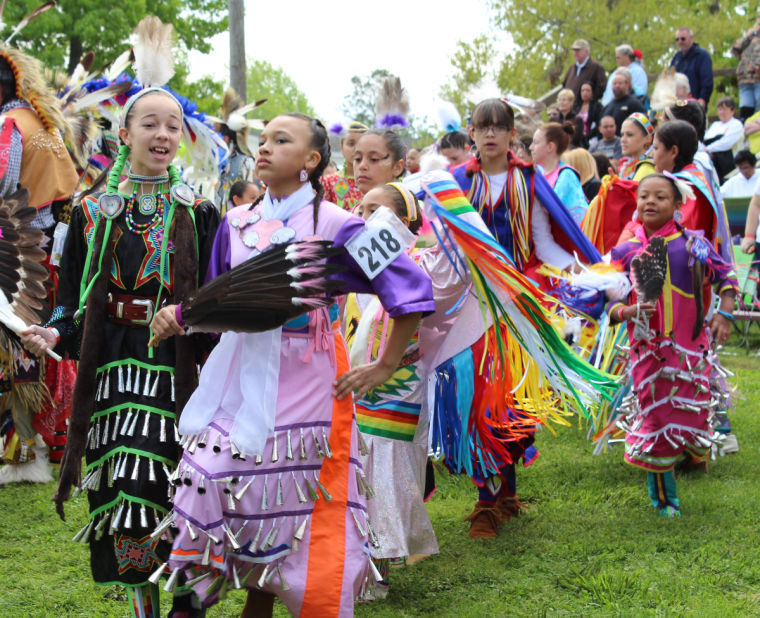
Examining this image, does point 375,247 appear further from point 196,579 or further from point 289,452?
point 196,579

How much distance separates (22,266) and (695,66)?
10.0 meters

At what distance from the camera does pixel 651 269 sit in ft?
14.3

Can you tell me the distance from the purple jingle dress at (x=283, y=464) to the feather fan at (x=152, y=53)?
3.50 feet

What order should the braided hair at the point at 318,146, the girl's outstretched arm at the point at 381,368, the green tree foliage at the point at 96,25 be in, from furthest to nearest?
the green tree foliage at the point at 96,25 < the braided hair at the point at 318,146 < the girl's outstretched arm at the point at 381,368

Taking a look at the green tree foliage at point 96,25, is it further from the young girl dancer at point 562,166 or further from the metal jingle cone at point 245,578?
the metal jingle cone at point 245,578

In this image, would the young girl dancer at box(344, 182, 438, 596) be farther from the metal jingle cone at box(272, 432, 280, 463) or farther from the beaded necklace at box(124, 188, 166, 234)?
the metal jingle cone at box(272, 432, 280, 463)

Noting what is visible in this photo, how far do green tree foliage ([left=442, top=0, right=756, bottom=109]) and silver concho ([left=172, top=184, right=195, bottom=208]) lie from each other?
19422 mm

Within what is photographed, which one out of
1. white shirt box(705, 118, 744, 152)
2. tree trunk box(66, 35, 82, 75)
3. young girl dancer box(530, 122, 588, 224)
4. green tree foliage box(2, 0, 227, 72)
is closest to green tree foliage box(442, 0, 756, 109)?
green tree foliage box(2, 0, 227, 72)

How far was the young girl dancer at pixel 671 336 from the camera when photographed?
171 inches

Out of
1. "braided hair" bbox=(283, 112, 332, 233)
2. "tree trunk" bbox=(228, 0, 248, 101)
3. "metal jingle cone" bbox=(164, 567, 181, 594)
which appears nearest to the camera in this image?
"metal jingle cone" bbox=(164, 567, 181, 594)

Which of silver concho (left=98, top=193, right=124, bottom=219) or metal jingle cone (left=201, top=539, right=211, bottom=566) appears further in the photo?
silver concho (left=98, top=193, right=124, bottom=219)

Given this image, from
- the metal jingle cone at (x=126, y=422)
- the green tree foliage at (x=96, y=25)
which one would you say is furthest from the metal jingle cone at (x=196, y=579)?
→ the green tree foliage at (x=96, y=25)

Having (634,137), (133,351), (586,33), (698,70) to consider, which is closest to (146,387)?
(133,351)

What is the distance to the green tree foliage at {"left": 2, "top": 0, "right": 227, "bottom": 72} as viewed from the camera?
20.2m
